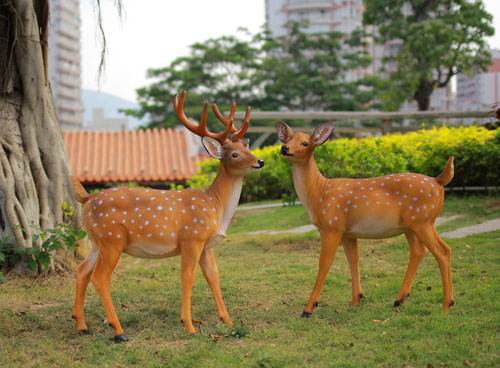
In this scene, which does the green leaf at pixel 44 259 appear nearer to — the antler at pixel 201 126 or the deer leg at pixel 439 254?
the antler at pixel 201 126

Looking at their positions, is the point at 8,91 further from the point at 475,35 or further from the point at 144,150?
the point at 475,35

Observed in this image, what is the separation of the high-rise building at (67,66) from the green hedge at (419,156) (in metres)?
37.4

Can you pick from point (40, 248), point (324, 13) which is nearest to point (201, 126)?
point (40, 248)

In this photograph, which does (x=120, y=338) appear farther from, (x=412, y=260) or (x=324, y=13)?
(x=324, y=13)

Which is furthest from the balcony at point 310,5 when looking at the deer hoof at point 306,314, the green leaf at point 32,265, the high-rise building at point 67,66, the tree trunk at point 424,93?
the deer hoof at point 306,314

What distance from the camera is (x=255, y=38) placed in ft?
113

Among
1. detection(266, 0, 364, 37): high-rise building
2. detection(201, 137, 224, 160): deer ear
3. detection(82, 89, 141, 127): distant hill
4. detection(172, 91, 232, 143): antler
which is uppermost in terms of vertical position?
detection(266, 0, 364, 37): high-rise building

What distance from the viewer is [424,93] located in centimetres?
2719

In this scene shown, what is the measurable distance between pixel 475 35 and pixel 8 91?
21.9m

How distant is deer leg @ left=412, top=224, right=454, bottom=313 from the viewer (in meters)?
6.02

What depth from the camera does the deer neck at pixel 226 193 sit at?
19.8ft

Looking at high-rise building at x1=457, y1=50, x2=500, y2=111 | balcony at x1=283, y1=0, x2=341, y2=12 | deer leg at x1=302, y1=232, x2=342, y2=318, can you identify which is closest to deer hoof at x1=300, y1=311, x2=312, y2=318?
deer leg at x1=302, y1=232, x2=342, y2=318

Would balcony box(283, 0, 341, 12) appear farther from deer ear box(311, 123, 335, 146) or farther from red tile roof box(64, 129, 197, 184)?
deer ear box(311, 123, 335, 146)

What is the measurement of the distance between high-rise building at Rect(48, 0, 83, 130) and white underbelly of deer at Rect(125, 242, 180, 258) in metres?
42.9
